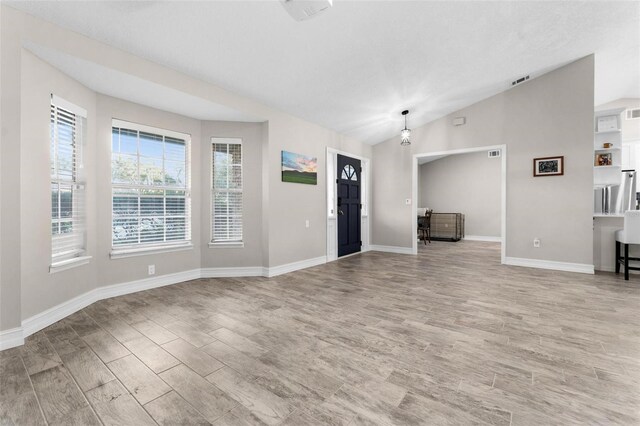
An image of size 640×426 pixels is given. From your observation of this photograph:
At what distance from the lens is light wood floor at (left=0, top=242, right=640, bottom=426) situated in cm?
154

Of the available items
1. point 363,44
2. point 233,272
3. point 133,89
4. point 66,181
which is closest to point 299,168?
point 233,272

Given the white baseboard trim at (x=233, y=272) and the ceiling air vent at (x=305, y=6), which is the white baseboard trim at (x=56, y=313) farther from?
the ceiling air vent at (x=305, y=6)

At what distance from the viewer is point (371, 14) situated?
9.62 feet

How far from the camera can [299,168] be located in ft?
16.5

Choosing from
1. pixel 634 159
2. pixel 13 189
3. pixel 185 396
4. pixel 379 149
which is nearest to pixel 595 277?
pixel 634 159

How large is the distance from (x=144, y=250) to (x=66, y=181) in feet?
3.94

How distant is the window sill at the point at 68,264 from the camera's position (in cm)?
277

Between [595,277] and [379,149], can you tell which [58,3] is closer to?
[379,149]

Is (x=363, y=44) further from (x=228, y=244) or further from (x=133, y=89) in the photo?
(x=228, y=244)

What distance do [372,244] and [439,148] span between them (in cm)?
278

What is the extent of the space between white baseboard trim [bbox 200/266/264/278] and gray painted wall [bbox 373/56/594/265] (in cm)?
458

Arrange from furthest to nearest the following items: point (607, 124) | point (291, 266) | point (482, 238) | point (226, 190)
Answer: point (482, 238), point (291, 266), point (607, 124), point (226, 190)

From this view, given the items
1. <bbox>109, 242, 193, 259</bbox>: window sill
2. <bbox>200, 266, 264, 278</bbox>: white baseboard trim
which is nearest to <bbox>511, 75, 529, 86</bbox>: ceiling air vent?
<bbox>200, 266, 264, 278</bbox>: white baseboard trim

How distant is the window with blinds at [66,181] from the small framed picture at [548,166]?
6.86 metres
